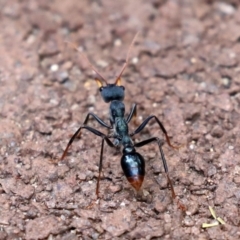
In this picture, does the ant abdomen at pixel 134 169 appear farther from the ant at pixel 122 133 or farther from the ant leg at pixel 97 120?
the ant leg at pixel 97 120

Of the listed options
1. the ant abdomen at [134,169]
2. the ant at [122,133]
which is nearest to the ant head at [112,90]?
the ant at [122,133]

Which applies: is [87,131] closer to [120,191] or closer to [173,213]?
[120,191]

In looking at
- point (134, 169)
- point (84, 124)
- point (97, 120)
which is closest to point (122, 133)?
point (97, 120)

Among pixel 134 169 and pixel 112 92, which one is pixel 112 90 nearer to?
pixel 112 92

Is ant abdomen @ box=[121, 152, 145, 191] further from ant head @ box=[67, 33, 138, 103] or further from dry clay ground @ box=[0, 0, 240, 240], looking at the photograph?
ant head @ box=[67, 33, 138, 103]

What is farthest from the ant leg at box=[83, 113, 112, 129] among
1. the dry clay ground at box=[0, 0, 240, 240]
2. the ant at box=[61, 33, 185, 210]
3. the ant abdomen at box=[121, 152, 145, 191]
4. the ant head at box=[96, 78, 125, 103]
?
the ant abdomen at box=[121, 152, 145, 191]

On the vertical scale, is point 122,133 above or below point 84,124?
below

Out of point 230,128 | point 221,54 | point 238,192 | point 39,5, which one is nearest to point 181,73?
point 221,54
